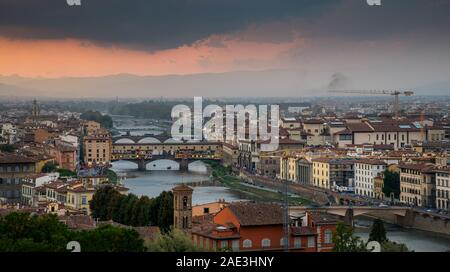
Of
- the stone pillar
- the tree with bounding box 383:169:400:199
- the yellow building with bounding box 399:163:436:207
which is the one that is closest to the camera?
the yellow building with bounding box 399:163:436:207


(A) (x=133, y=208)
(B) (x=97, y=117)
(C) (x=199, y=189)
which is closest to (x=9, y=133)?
(C) (x=199, y=189)

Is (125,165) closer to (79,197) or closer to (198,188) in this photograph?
(198,188)

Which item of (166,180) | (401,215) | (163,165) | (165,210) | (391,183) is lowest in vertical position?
(163,165)

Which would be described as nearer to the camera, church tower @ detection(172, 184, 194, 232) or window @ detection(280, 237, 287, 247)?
window @ detection(280, 237, 287, 247)

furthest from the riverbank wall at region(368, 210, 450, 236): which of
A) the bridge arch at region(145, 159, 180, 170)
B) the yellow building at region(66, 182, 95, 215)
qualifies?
the bridge arch at region(145, 159, 180, 170)

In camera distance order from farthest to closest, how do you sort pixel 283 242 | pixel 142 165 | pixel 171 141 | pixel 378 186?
1. pixel 171 141
2. pixel 142 165
3. pixel 378 186
4. pixel 283 242

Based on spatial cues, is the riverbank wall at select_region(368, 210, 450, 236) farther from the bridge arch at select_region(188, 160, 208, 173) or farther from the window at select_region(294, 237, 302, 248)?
the bridge arch at select_region(188, 160, 208, 173)
